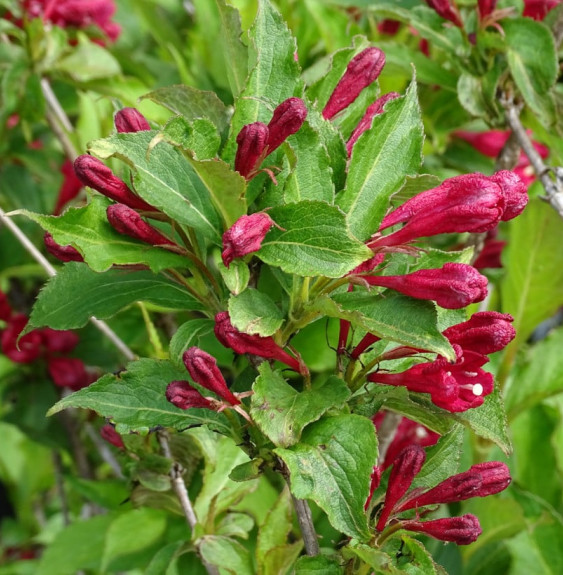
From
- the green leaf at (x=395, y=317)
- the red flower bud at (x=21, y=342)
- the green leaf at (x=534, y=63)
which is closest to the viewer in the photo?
the green leaf at (x=395, y=317)

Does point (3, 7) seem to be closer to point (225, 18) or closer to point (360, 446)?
point (225, 18)

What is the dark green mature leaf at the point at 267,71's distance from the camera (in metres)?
0.68

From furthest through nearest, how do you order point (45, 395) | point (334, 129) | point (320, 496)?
point (45, 395) < point (334, 129) < point (320, 496)

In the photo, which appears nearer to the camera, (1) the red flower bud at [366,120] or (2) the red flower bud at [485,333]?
(2) the red flower bud at [485,333]

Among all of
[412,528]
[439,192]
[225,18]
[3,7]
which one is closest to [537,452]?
[412,528]

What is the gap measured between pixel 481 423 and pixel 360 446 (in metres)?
0.12

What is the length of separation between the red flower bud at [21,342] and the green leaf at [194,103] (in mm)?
786

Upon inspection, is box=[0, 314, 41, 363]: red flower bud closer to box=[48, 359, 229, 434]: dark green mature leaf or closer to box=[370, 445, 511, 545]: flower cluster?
box=[48, 359, 229, 434]: dark green mature leaf

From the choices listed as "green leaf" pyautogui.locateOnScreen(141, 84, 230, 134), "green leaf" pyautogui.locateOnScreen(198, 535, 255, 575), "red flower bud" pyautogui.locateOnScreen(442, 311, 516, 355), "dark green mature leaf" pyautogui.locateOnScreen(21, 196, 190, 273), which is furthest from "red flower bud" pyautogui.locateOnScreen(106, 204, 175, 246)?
"green leaf" pyautogui.locateOnScreen(198, 535, 255, 575)

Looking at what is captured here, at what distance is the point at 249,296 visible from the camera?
25.5 inches

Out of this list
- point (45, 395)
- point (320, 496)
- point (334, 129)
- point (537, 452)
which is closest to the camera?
point (320, 496)

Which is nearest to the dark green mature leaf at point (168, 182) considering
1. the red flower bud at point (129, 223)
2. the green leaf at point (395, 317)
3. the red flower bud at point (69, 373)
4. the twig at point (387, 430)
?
the red flower bud at point (129, 223)

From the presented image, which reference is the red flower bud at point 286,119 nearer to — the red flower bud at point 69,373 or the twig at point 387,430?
the twig at point 387,430

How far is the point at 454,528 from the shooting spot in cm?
70
